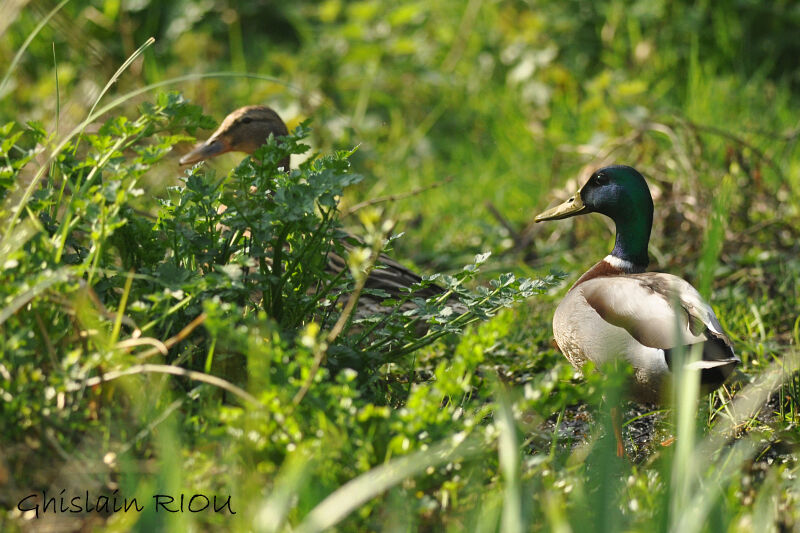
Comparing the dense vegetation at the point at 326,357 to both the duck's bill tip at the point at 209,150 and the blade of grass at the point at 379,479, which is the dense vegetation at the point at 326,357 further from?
the duck's bill tip at the point at 209,150

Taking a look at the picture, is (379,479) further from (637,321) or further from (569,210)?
(569,210)

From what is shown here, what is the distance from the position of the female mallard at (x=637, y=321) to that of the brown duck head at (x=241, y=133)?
1.73 m

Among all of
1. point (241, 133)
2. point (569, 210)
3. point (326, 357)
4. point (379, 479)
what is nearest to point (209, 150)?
point (241, 133)

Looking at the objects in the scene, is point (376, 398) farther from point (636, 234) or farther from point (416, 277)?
point (636, 234)

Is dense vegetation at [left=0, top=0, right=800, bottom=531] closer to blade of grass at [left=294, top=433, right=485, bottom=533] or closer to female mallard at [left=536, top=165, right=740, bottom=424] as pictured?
blade of grass at [left=294, top=433, right=485, bottom=533]

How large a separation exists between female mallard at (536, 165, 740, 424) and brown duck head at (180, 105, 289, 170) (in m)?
1.73

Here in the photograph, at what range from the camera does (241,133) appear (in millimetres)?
4504

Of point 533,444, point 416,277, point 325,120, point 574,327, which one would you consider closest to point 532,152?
point 325,120

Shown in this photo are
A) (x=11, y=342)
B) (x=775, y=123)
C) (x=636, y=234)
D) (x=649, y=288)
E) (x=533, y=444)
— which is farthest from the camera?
(x=775, y=123)

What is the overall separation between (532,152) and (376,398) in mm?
3585

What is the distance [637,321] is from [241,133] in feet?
7.48

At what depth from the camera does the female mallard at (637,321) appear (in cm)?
284

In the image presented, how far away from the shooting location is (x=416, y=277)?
3693 millimetres

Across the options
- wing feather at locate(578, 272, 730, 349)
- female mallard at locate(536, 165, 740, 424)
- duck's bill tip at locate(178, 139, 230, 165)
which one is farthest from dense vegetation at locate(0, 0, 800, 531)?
duck's bill tip at locate(178, 139, 230, 165)
